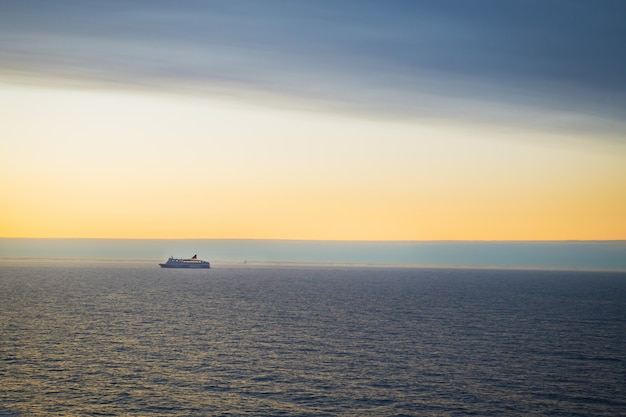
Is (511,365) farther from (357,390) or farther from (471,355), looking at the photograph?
(357,390)

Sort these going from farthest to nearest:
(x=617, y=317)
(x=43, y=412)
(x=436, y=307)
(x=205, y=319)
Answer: (x=436, y=307), (x=617, y=317), (x=205, y=319), (x=43, y=412)

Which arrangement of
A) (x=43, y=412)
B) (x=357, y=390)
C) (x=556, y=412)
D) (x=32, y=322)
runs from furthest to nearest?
1. (x=32, y=322)
2. (x=357, y=390)
3. (x=556, y=412)
4. (x=43, y=412)

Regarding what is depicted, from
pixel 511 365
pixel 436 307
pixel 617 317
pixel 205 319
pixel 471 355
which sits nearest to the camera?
pixel 511 365

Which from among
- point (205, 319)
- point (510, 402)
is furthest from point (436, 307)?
point (510, 402)

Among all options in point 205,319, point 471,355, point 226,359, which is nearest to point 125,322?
point 205,319

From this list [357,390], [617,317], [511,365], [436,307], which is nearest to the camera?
[357,390]

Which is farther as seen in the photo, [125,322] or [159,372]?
[125,322]

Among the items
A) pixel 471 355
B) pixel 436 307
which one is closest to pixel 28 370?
pixel 471 355

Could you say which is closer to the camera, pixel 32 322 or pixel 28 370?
pixel 28 370

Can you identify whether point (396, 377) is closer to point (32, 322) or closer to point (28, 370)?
point (28, 370)
